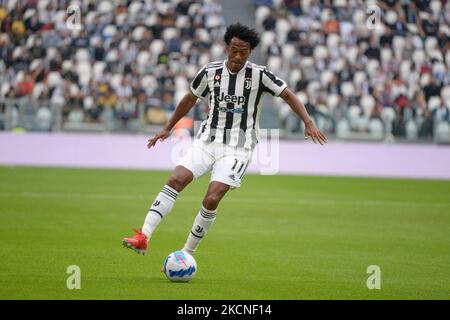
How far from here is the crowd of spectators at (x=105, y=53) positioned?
26.3 meters

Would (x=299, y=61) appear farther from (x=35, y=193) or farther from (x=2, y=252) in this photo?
(x=2, y=252)

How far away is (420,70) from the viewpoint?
30.2m

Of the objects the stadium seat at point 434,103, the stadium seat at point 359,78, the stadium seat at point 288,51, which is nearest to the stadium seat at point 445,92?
the stadium seat at point 434,103

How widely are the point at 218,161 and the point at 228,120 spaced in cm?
46

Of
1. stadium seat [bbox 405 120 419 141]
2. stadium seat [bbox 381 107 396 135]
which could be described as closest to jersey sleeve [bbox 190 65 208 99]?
stadium seat [bbox 381 107 396 135]

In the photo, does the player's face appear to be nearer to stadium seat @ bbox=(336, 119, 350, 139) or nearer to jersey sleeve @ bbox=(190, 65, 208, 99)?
jersey sleeve @ bbox=(190, 65, 208, 99)

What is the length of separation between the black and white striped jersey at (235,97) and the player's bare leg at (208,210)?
0.57 m

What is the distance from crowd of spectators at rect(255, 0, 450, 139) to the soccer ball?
1694 cm

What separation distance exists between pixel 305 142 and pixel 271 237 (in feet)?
43.3

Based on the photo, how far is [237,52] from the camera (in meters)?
9.98

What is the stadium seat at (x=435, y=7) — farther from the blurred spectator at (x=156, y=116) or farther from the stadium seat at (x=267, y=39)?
the blurred spectator at (x=156, y=116)

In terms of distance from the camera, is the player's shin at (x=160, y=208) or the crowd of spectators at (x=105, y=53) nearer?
the player's shin at (x=160, y=208)

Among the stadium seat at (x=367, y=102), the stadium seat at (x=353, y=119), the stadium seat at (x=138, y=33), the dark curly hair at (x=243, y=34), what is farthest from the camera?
the stadium seat at (x=138, y=33)

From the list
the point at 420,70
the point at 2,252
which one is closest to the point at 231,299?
the point at 2,252
